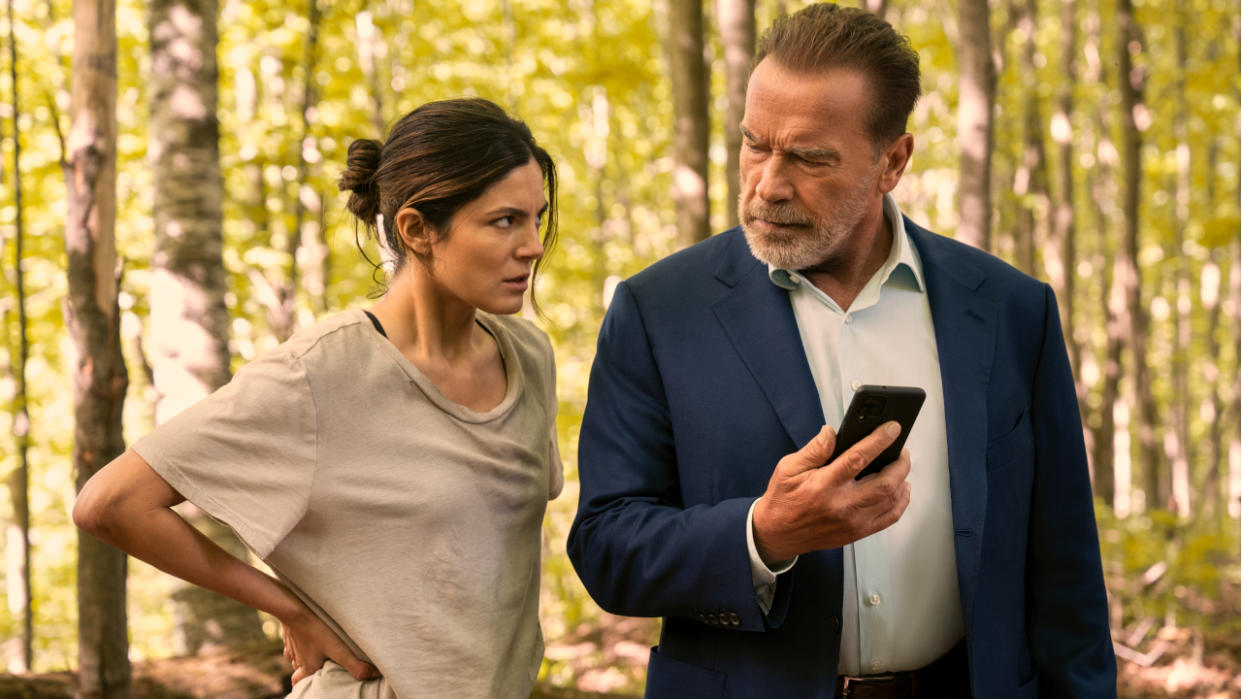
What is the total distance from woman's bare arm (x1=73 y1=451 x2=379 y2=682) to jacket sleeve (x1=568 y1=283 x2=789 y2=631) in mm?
566

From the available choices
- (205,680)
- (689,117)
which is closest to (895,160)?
(205,680)

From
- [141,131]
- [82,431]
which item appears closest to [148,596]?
[141,131]

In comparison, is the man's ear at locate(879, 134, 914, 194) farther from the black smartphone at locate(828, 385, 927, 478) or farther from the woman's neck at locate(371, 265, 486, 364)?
the woman's neck at locate(371, 265, 486, 364)

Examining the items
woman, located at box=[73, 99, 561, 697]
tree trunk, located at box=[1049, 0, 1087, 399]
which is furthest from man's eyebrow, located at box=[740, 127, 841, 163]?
tree trunk, located at box=[1049, 0, 1087, 399]

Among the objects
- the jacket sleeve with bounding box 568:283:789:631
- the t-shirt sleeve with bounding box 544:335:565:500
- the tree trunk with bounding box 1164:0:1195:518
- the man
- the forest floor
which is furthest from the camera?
the tree trunk with bounding box 1164:0:1195:518

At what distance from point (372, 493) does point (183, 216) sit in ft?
11.3

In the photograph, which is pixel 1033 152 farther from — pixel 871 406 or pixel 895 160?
pixel 871 406

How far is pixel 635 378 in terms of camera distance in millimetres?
2311

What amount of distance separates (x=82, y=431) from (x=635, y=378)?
1.69 m

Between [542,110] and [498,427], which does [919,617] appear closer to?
[498,427]

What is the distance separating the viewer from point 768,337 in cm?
229

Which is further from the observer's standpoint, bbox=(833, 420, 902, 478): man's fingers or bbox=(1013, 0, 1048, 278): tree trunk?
bbox=(1013, 0, 1048, 278): tree trunk

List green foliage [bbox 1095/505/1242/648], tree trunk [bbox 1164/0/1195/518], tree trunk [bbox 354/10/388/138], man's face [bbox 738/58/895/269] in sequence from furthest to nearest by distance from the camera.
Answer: tree trunk [bbox 1164/0/1195/518] < tree trunk [bbox 354/10/388/138] < green foliage [bbox 1095/505/1242/648] < man's face [bbox 738/58/895/269]

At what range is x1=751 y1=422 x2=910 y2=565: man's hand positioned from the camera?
1.83 meters
